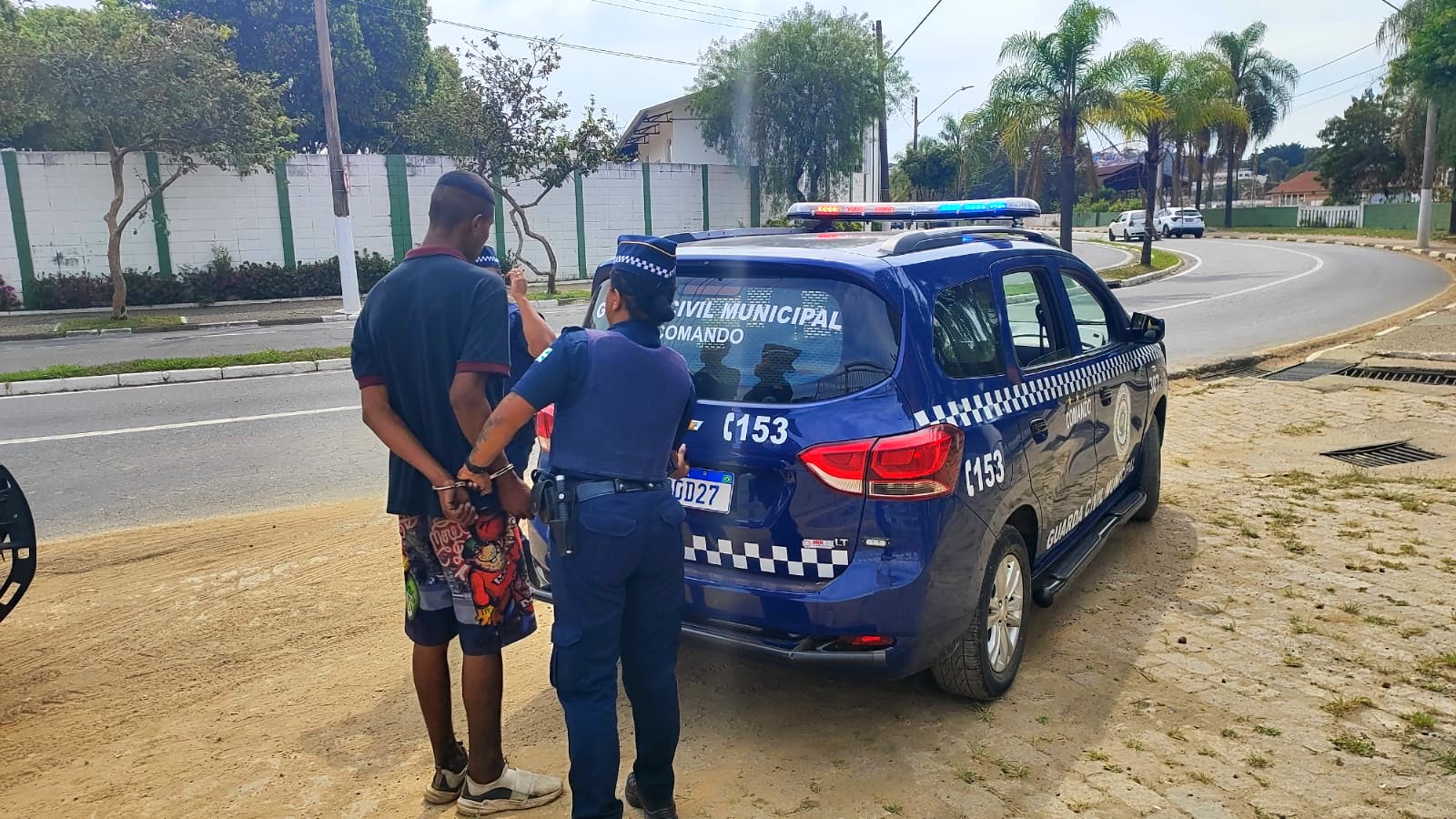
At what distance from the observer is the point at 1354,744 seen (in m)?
3.26

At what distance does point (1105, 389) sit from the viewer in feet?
15.1

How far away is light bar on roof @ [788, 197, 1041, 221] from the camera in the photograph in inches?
189

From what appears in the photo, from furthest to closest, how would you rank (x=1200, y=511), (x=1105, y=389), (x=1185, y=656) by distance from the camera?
(x=1200, y=511), (x=1105, y=389), (x=1185, y=656)

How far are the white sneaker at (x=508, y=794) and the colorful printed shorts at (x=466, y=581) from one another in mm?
386

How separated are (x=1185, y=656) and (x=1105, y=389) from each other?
1245 mm

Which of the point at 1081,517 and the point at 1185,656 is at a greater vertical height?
the point at 1081,517

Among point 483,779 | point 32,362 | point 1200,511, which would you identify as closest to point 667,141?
point 32,362

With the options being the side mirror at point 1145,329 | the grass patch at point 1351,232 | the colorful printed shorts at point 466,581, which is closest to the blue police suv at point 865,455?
the colorful printed shorts at point 466,581

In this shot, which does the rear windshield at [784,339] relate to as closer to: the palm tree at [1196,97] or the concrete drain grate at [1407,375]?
the concrete drain grate at [1407,375]

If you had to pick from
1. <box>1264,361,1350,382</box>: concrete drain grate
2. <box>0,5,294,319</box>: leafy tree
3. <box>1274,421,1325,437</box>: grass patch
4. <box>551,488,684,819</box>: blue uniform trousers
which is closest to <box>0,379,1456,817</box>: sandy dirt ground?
<box>551,488,684,819</box>: blue uniform trousers

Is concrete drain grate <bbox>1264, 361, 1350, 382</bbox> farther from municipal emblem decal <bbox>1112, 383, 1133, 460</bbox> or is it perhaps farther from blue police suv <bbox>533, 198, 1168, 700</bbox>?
blue police suv <bbox>533, 198, 1168, 700</bbox>

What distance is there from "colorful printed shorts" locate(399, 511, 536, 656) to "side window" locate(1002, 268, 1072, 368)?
2.08 m

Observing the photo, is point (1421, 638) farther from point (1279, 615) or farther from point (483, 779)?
point (483, 779)

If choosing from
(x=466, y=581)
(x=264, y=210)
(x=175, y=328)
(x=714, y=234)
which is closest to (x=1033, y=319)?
(x=714, y=234)
